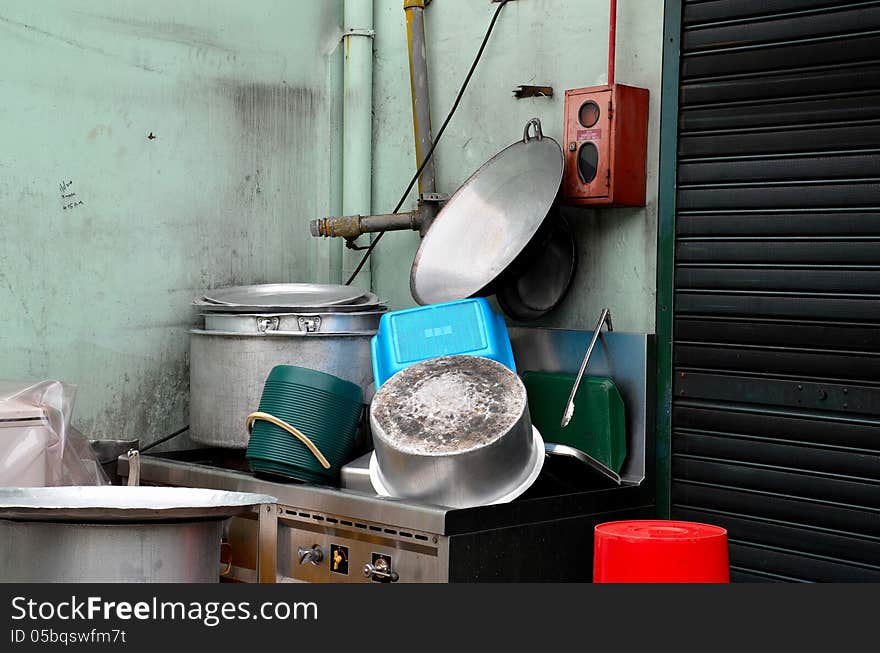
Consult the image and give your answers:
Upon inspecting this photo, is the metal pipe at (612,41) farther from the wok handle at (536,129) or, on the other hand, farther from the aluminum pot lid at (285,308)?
the aluminum pot lid at (285,308)

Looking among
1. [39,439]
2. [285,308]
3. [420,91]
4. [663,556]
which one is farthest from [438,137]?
[663,556]

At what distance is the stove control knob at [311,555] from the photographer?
3.15m

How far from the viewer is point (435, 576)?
284 cm

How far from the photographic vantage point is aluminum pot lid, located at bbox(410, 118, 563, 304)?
3.53 m

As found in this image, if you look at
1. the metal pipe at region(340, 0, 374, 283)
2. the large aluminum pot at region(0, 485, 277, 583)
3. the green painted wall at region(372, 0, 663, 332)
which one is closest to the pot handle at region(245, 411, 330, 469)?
the large aluminum pot at region(0, 485, 277, 583)

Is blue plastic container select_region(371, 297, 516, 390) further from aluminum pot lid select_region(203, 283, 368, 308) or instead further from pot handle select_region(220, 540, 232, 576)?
pot handle select_region(220, 540, 232, 576)

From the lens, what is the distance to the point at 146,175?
150 inches

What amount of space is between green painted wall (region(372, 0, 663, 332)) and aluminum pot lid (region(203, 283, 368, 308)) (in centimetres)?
53

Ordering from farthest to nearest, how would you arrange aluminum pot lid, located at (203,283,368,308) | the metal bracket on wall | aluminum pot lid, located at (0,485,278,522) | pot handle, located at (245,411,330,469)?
the metal bracket on wall < aluminum pot lid, located at (203,283,368,308) < pot handle, located at (245,411,330,469) < aluminum pot lid, located at (0,485,278,522)

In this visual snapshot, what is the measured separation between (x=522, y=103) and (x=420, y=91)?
0.42 metres

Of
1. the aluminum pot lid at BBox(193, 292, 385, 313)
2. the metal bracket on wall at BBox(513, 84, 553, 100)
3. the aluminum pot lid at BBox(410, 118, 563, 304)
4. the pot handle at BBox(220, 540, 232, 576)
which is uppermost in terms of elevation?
the metal bracket on wall at BBox(513, 84, 553, 100)

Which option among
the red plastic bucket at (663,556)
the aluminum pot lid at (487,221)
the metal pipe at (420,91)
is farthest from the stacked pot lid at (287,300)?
the red plastic bucket at (663,556)

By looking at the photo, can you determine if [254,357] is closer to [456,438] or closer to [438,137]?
[456,438]
